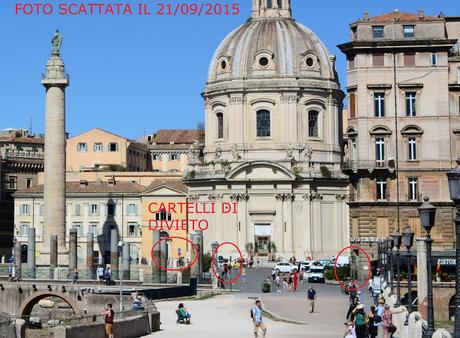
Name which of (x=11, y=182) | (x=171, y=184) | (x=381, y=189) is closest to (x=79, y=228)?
(x=171, y=184)

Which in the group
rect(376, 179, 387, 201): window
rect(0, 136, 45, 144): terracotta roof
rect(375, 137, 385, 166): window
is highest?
rect(0, 136, 45, 144): terracotta roof

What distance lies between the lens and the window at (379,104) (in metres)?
75.3

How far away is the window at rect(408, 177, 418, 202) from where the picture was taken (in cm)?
7494

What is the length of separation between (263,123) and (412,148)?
3652 cm

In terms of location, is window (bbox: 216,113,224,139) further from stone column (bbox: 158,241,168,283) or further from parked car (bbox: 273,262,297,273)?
stone column (bbox: 158,241,168,283)

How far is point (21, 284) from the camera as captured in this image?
231 ft

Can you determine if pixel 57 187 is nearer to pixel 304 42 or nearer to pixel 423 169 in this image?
pixel 304 42

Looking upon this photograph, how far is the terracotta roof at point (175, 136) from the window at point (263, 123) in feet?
169

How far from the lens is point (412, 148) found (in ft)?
246

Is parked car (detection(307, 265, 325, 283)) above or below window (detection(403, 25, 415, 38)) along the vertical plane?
below

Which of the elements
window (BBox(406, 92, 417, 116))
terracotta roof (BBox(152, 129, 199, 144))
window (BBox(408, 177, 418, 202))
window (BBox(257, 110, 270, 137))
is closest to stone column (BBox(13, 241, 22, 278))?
window (BBox(408, 177, 418, 202))

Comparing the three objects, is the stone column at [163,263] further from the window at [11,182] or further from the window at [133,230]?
the window at [11,182]

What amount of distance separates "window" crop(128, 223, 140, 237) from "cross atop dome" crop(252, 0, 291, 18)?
2427 centimetres

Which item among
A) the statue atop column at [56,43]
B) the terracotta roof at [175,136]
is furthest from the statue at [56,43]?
the terracotta roof at [175,136]
